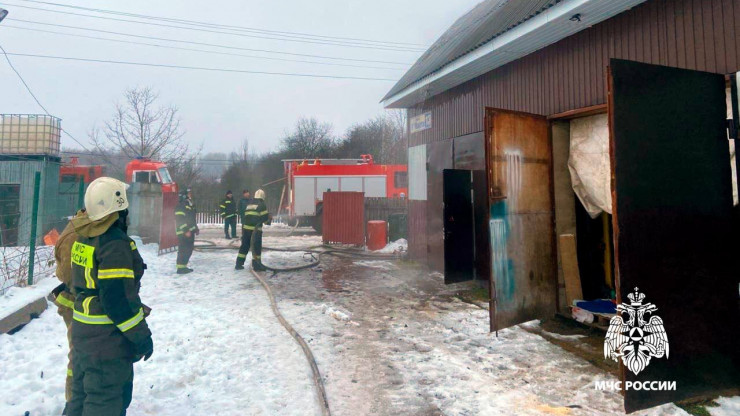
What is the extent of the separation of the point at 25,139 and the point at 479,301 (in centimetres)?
1558

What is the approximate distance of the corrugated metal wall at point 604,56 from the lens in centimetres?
384

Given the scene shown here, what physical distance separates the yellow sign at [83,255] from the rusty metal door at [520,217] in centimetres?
405

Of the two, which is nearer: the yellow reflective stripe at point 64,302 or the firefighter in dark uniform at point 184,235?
the yellow reflective stripe at point 64,302

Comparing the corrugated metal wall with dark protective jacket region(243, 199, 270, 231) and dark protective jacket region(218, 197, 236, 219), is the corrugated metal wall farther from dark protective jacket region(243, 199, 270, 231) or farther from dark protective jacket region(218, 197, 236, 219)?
dark protective jacket region(218, 197, 236, 219)

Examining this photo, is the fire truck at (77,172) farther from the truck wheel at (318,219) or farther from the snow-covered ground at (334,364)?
the snow-covered ground at (334,364)

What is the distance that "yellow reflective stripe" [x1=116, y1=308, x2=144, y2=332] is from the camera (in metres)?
2.37

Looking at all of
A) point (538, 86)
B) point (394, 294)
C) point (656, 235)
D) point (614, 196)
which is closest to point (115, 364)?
point (614, 196)

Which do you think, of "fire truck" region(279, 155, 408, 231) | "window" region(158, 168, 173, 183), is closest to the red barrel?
"fire truck" region(279, 155, 408, 231)

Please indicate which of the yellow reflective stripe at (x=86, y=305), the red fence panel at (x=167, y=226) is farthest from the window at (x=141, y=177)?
the yellow reflective stripe at (x=86, y=305)

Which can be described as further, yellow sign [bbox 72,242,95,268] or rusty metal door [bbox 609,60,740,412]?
rusty metal door [bbox 609,60,740,412]

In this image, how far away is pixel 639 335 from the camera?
3.23 meters

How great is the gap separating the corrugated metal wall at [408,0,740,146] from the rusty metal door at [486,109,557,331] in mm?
679

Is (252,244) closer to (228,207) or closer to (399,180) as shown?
(228,207)

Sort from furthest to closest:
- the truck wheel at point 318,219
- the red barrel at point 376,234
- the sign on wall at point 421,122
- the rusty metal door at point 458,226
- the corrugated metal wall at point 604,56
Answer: the truck wheel at point 318,219 → the red barrel at point 376,234 → the sign on wall at point 421,122 → the rusty metal door at point 458,226 → the corrugated metal wall at point 604,56
